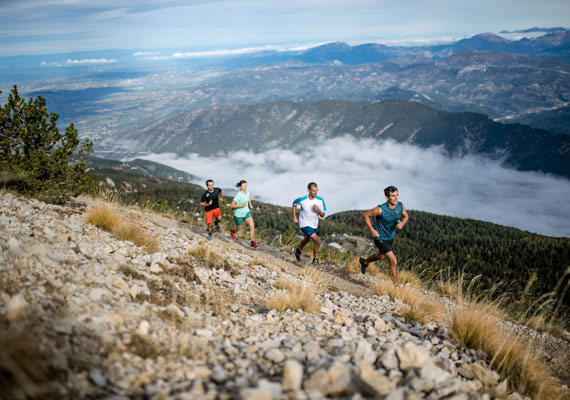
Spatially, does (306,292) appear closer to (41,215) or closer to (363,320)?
(363,320)

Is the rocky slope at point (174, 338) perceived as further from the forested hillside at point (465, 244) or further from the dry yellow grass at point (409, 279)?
the forested hillside at point (465, 244)

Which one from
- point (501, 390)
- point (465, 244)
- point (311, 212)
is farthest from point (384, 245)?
point (465, 244)

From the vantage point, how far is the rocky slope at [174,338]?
2559 millimetres

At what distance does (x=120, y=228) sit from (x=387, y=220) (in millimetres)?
6755

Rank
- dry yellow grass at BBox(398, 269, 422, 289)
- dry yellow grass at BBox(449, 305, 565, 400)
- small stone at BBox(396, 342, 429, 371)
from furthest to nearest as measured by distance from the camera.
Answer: dry yellow grass at BBox(398, 269, 422, 289)
dry yellow grass at BBox(449, 305, 565, 400)
small stone at BBox(396, 342, 429, 371)

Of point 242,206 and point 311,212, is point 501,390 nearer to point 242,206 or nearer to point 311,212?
point 311,212

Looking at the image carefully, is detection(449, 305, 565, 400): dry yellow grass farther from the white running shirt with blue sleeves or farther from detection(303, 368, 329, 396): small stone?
the white running shirt with blue sleeves

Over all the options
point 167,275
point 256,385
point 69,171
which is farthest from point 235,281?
point 69,171

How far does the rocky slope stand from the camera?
2.56 meters

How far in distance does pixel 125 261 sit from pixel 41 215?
273 cm

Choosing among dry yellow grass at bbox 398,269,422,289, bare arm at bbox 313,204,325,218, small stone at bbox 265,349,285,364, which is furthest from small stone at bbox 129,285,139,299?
dry yellow grass at bbox 398,269,422,289

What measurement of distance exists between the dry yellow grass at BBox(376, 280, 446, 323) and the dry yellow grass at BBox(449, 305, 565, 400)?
2.73 ft

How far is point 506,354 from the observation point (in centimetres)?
405

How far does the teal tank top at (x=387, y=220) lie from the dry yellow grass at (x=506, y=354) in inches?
150
